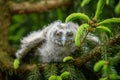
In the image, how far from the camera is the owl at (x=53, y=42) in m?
3.22

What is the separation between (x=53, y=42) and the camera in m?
3.33

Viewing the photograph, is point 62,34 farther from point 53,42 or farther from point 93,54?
point 93,54

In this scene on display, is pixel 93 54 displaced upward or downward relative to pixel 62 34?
downward

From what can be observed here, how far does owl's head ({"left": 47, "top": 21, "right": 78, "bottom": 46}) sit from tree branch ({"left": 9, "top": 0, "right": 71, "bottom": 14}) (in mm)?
1109

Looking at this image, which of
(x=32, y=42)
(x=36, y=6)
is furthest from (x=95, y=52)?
(x=36, y=6)

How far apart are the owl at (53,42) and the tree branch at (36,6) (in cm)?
82

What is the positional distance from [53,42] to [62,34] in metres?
0.16

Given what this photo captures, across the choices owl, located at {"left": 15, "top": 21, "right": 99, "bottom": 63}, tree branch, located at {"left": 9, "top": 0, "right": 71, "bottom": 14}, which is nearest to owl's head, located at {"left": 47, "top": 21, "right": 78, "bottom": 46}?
owl, located at {"left": 15, "top": 21, "right": 99, "bottom": 63}

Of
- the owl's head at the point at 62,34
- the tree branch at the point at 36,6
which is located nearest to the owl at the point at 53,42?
the owl's head at the point at 62,34

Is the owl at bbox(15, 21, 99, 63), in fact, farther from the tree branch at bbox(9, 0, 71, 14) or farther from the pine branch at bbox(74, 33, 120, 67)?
the tree branch at bbox(9, 0, 71, 14)

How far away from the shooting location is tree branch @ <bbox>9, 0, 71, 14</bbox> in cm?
438

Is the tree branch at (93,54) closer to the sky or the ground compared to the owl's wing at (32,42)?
closer to the ground

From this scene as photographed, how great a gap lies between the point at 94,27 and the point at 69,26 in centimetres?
82

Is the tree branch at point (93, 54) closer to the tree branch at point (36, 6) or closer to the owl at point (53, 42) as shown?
the owl at point (53, 42)
